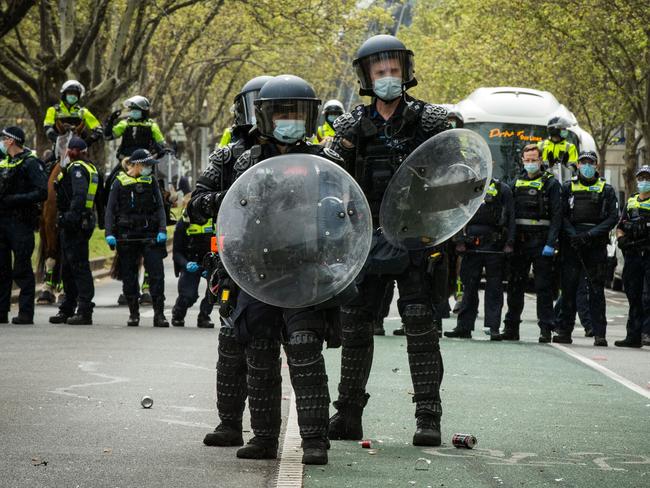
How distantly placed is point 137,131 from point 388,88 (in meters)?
9.91

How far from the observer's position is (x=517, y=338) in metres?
15.0

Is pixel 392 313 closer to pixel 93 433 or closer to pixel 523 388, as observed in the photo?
pixel 523 388

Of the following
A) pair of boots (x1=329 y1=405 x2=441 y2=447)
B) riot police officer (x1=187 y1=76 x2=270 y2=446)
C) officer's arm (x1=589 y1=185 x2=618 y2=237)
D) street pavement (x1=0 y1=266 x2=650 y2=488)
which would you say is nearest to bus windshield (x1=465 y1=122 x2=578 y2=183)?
officer's arm (x1=589 y1=185 x2=618 y2=237)

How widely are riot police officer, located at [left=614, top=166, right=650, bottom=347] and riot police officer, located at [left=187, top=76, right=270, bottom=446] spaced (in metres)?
7.95

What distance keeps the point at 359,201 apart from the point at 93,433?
6.68 feet

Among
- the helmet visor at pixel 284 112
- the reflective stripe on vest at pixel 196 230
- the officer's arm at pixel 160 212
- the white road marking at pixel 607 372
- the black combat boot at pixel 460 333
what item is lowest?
the white road marking at pixel 607 372

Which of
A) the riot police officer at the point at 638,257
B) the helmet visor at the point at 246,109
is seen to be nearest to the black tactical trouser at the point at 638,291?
the riot police officer at the point at 638,257

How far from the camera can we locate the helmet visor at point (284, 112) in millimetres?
6965

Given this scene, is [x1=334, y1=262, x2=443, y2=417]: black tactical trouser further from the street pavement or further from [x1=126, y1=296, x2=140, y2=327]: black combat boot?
[x1=126, y1=296, x2=140, y2=327]: black combat boot

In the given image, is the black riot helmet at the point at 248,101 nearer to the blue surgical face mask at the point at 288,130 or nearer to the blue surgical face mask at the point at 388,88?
the blue surgical face mask at the point at 388,88

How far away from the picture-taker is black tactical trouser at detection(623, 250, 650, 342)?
14773 mm

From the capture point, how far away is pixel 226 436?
7.44 meters

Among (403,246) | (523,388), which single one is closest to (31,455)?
(403,246)

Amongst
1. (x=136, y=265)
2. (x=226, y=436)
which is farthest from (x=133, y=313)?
(x=226, y=436)
